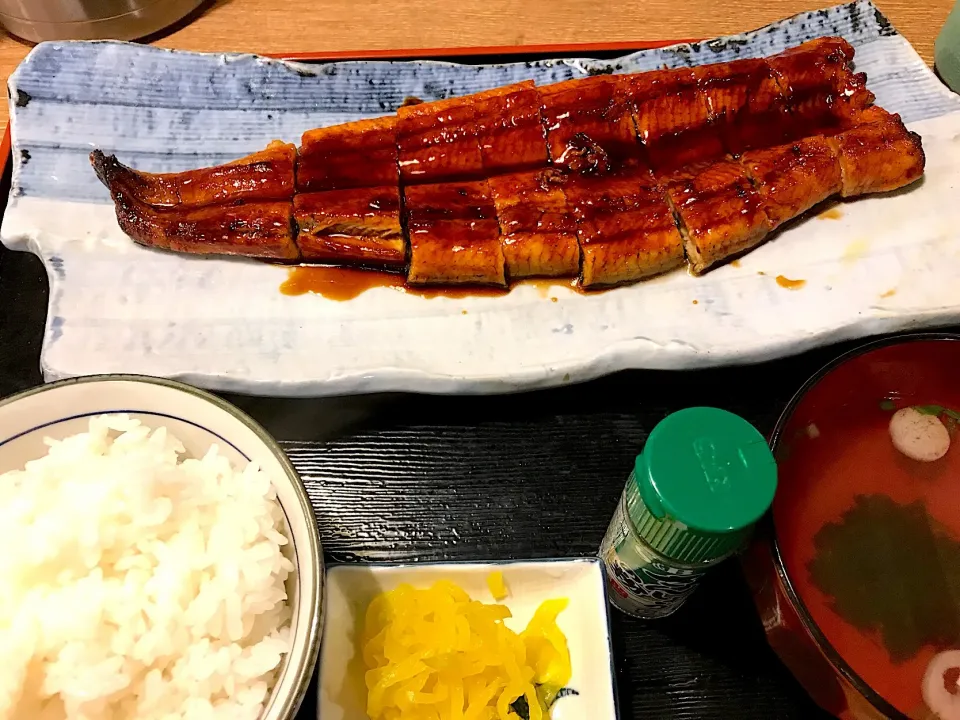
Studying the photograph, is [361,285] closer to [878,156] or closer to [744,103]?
[744,103]

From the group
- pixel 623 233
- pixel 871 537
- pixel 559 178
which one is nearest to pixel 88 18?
pixel 559 178

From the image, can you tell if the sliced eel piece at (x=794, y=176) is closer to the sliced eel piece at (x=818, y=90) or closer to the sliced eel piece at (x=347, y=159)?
the sliced eel piece at (x=818, y=90)

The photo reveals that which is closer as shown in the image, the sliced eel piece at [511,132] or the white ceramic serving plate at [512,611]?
the white ceramic serving plate at [512,611]

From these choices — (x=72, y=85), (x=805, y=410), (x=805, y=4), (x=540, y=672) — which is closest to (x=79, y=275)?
(x=72, y=85)

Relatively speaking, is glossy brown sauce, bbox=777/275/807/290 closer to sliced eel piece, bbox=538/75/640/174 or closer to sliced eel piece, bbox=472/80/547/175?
sliced eel piece, bbox=538/75/640/174

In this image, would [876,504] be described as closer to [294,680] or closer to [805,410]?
[805,410]

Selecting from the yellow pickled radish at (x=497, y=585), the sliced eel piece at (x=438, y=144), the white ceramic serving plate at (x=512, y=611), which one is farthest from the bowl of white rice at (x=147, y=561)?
the sliced eel piece at (x=438, y=144)
